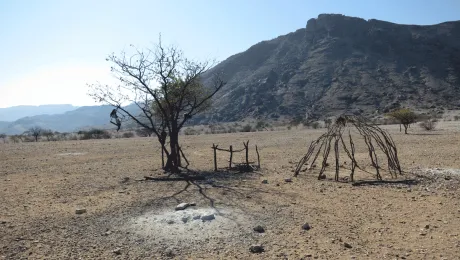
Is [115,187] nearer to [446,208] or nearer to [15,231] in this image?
[15,231]

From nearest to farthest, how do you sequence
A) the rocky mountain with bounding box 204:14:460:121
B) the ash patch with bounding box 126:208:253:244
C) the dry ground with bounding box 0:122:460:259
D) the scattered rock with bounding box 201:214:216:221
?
the dry ground with bounding box 0:122:460:259
the ash patch with bounding box 126:208:253:244
the scattered rock with bounding box 201:214:216:221
the rocky mountain with bounding box 204:14:460:121

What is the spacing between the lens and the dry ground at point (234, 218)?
677cm

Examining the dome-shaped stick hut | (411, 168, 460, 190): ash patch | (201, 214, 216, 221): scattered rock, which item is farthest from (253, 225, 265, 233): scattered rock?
(411, 168, 460, 190): ash patch

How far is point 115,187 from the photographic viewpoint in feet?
41.3

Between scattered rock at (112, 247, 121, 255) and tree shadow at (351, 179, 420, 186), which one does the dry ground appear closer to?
scattered rock at (112, 247, 121, 255)

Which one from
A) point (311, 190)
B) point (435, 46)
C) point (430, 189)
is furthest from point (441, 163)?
point (435, 46)

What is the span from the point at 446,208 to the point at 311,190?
3.60 meters

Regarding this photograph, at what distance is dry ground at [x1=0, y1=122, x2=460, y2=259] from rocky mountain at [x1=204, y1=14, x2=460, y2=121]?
2320 inches

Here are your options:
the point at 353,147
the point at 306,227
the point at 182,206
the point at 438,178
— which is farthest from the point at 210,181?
the point at 438,178

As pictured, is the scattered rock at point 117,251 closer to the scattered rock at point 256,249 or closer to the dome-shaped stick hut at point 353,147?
the scattered rock at point 256,249

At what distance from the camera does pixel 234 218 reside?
840 cm

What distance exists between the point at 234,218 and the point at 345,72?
78481mm

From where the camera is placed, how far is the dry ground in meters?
6.77

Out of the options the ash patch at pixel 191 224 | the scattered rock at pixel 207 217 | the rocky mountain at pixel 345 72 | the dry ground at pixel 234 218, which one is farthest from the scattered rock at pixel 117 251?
the rocky mountain at pixel 345 72
